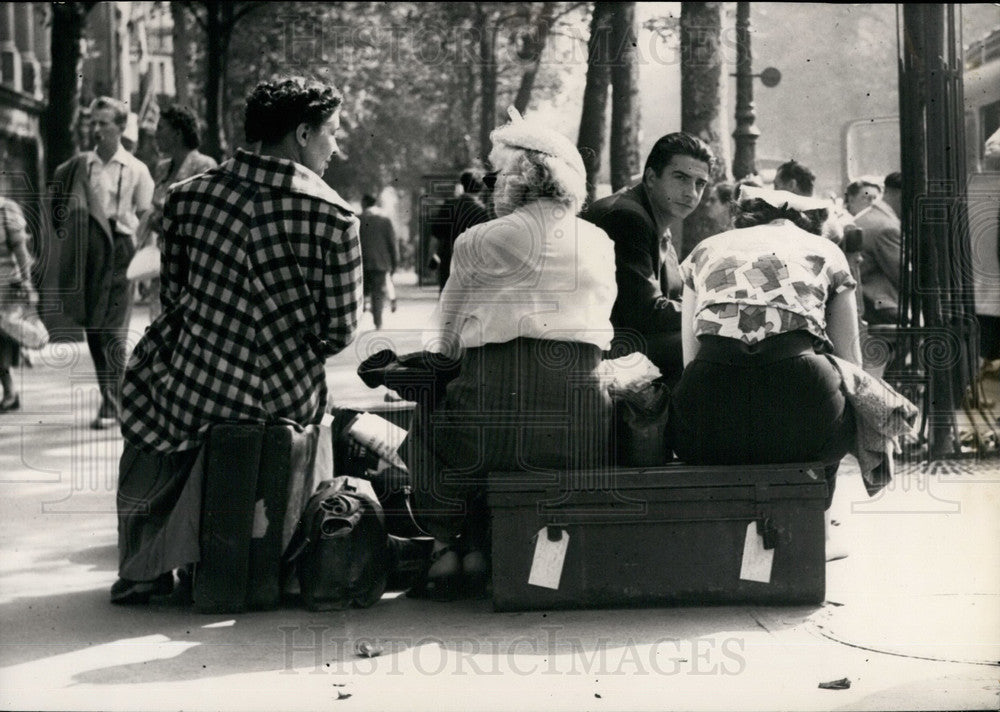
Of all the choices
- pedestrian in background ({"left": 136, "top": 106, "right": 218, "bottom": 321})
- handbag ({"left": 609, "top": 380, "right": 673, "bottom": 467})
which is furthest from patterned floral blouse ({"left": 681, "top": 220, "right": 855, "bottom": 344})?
pedestrian in background ({"left": 136, "top": 106, "right": 218, "bottom": 321})

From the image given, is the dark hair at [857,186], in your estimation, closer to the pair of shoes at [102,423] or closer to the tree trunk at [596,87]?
the tree trunk at [596,87]

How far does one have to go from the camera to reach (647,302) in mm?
6055

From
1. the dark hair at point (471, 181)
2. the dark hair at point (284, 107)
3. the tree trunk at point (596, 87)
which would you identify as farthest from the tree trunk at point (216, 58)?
the dark hair at point (284, 107)

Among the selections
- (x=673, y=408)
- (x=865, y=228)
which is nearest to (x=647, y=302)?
(x=673, y=408)

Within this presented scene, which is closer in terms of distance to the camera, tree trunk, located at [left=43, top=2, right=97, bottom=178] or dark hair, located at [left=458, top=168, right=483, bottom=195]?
dark hair, located at [left=458, top=168, right=483, bottom=195]

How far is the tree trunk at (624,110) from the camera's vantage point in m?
12.9

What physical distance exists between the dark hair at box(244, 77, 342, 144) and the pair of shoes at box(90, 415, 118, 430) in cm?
503

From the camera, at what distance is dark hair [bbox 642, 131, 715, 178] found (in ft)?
20.4

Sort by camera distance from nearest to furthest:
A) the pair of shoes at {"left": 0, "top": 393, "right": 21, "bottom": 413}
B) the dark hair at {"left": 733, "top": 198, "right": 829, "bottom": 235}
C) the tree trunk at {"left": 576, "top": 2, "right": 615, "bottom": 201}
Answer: the dark hair at {"left": 733, "top": 198, "right": 829, "bottom": 235}
the pair of shoes at {"left": 0, "top": 393, "right": 21, "bottom": 413}
the tree trunk at {"left": 576, "top": 2, "right": 615, "bottom": 201}

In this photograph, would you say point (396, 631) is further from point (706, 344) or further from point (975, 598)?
point (975, 598)

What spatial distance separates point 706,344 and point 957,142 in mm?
3692

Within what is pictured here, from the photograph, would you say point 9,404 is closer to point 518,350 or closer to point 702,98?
point 702,98

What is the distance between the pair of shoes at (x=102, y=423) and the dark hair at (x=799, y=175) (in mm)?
4858

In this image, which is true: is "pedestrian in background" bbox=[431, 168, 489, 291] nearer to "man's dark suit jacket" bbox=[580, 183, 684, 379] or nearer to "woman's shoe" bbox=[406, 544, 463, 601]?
"man's dark suit jacket" bbox=[580, 183, 684, 379]
